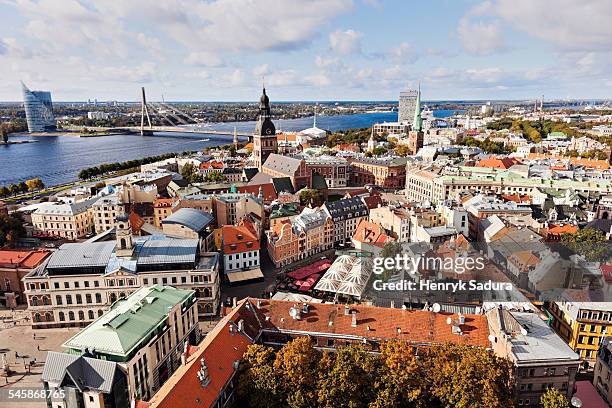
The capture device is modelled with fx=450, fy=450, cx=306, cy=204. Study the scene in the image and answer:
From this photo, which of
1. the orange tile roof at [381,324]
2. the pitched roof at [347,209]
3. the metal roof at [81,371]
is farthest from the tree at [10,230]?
the orange tile roof at [381,324]

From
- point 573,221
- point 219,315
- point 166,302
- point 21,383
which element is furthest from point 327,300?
point 573,221

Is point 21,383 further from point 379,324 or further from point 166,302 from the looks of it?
point 379,324

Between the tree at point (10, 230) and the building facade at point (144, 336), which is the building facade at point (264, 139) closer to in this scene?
the tree at point (10, 230)

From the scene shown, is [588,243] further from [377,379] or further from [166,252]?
[166,252]

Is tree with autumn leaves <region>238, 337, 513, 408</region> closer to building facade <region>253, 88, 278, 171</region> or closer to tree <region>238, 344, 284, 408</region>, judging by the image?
tree <region>238, 344, 284, 408</region>

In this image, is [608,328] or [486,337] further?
[608,328]

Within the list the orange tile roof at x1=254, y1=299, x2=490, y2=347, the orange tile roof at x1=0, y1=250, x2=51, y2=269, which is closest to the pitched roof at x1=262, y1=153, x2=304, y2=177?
the orange tile roof at x1=0, y1=250, x2=51, y2=269
